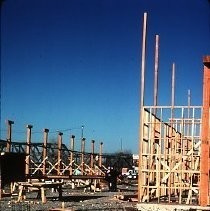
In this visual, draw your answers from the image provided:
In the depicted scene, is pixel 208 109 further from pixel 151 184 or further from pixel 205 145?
pixel 151 184

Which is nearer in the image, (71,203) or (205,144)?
(205,144)

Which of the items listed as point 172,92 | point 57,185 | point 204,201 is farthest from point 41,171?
point 204,201

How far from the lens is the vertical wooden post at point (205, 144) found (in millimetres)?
14148

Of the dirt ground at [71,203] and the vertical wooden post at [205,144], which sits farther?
the dirt ground at [71,203]

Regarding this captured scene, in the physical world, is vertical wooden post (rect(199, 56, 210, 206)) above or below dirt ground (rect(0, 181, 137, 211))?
above

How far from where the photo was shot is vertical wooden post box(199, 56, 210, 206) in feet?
46.4

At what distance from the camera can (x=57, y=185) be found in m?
21.8

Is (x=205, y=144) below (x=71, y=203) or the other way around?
the other way around

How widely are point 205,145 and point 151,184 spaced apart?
408cm

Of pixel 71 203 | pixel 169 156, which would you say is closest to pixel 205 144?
pixel 169 156

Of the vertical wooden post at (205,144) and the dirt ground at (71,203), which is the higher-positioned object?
the vertical wooden post at (205,144)

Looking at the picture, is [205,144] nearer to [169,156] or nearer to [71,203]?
[169,156]

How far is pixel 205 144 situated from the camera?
14305mm

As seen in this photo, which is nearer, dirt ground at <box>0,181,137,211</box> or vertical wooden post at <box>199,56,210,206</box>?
vertical wooden post at <box>199,56,210,206</box>
